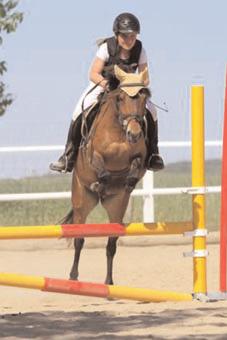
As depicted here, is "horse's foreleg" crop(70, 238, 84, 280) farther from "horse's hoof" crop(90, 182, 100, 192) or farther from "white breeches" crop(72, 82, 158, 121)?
"white breeches" crop(72, 82, 158, 121)

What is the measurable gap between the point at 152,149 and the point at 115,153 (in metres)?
0.47

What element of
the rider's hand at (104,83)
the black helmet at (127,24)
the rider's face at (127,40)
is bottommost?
the rider's hand at (104,83)

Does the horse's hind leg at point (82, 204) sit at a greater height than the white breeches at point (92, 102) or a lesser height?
lesser

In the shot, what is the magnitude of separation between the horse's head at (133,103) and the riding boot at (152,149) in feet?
2.16

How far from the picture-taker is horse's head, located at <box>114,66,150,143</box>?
884 cm

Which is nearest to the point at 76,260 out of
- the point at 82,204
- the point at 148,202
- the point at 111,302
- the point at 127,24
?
the point at 82,204

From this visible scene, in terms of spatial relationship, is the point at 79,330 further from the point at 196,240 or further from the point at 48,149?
the point at 48,149

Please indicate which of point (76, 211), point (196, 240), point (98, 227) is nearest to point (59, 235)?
point (98, 227)

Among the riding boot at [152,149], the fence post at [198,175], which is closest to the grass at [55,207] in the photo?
the riding boot at [152,149]

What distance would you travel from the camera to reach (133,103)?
894 cm

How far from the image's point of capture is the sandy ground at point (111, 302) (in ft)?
22.8

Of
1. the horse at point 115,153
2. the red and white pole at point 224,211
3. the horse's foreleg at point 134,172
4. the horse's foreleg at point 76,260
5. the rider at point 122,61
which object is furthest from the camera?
the horse's foreleg at point 76,260

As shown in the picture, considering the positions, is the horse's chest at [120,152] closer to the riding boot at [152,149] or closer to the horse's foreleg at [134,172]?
the horse's foreleg at [134,172]

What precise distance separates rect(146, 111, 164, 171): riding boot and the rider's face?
0.69 meters
